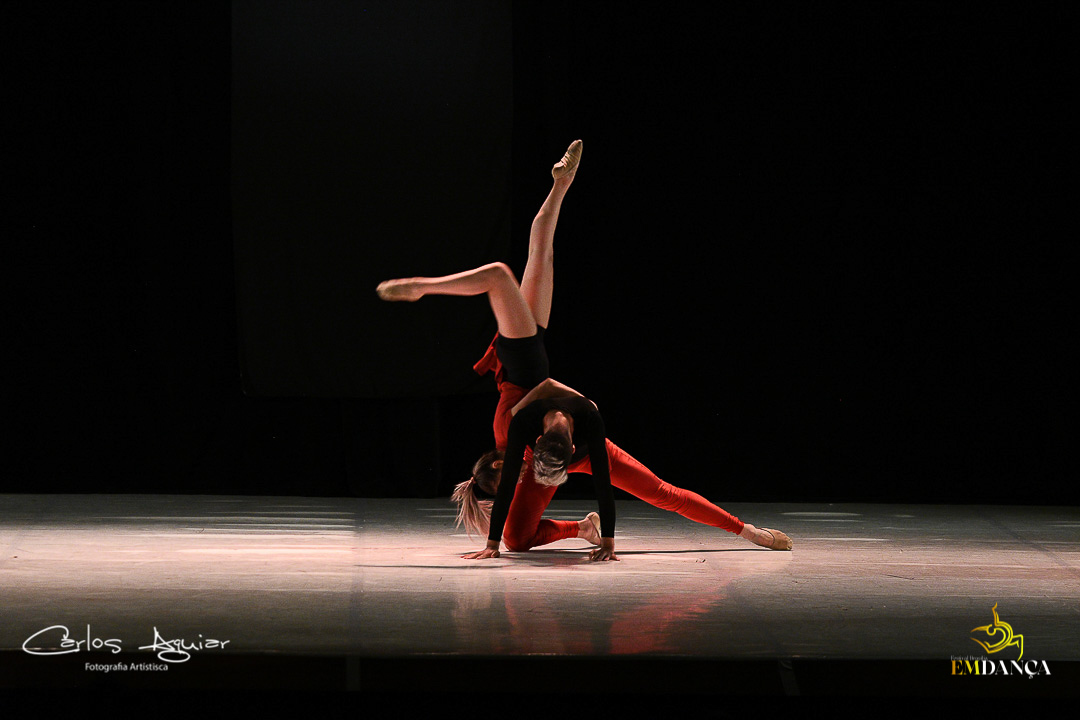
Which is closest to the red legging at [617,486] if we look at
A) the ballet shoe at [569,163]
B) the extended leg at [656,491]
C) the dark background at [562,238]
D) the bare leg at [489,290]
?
the extended leg at [656,491]

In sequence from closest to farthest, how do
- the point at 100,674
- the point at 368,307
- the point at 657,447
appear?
the point at 100,674 < the point at 368,307 < the point at 657,447

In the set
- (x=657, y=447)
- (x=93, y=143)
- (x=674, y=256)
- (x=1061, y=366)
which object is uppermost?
(x=93, y=143)

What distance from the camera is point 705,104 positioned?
239 inches

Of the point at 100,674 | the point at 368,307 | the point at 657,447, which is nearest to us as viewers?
the point at 100,674

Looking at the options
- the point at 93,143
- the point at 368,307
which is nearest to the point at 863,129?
the point at 368,307

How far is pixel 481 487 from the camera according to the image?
4.19 meters

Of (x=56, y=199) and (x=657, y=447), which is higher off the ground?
(x=56, y=199)

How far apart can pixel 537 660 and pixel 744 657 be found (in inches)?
17.6

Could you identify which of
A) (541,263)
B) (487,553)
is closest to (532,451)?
(487,553)

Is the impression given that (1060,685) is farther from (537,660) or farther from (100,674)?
(100,674)

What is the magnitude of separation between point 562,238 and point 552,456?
97.3 inches

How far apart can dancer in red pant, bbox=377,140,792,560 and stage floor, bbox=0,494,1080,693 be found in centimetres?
12

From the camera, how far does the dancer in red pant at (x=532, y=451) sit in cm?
397

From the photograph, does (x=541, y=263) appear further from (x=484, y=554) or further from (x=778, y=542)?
(x=778, y=542)
